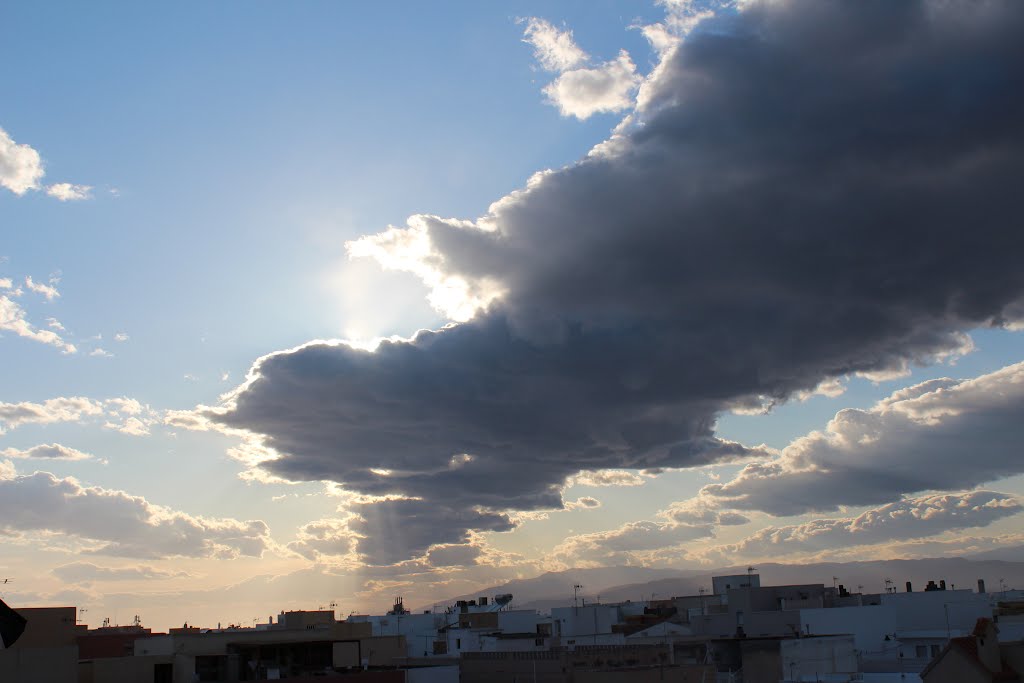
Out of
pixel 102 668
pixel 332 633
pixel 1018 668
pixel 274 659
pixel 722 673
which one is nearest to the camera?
pixel 102 668

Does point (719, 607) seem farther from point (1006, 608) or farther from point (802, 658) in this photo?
point (802, 658)

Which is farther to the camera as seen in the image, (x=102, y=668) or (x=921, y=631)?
(x=921, y=631)

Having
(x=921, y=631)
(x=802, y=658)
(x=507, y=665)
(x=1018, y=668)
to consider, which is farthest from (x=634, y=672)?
(x=921, y=631)

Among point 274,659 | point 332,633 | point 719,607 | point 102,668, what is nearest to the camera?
point 102,668

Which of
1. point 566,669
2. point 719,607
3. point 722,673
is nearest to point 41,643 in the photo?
point 566,669

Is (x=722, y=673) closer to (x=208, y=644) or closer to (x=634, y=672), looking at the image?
(x=634, y=672)

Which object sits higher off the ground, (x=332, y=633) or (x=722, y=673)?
(x=332, y=633)

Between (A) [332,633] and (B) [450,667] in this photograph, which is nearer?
(B) [450,667]

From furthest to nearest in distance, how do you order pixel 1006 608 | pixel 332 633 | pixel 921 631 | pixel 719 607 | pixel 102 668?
pixel 719 607
pixel 1006 608
pixel 921 631
pixel 332 633
pixel 102 668

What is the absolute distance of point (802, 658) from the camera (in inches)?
3428

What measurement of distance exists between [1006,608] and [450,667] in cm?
8713

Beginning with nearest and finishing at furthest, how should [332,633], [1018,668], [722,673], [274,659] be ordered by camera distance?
[1018,668]
[274,659]
[332,633]
[722,673]

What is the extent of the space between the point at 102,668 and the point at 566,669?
32.4 metres

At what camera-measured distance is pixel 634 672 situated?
243ft
